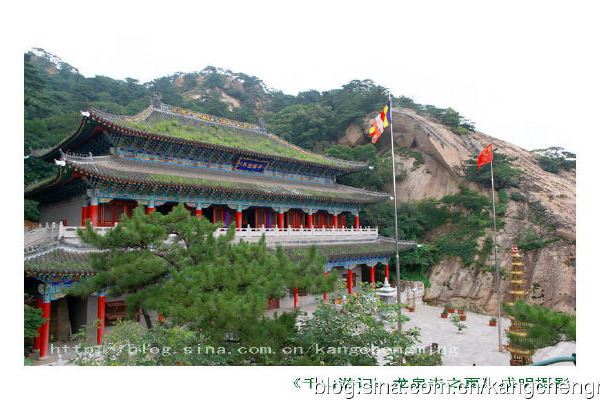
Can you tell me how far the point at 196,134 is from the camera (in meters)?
19.4

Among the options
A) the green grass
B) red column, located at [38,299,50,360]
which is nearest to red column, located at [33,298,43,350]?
red column, located at [38,299,50,360]

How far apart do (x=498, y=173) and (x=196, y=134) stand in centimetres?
2053

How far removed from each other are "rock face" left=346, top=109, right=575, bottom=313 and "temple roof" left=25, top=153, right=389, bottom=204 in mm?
7944

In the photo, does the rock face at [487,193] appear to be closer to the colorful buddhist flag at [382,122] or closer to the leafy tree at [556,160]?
the leafy tree at [556,160]

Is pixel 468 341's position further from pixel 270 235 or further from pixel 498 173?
pixel 498 173

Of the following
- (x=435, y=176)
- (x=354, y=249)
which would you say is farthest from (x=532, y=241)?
(x=354, y=249)

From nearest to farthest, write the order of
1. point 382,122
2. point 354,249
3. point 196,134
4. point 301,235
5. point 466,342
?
1. point 382,122
2. point 466,342
3. point 301,235
4. point 196,134
5. point 354,249

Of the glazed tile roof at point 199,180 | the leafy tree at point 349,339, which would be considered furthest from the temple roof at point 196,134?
the leafy tree at point 349,339

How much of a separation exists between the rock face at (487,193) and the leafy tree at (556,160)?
557 millimetres

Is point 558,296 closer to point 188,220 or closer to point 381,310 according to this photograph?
point 381,310

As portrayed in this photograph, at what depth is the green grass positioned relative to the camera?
58.5 ft

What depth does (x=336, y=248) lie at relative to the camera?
1941 cm

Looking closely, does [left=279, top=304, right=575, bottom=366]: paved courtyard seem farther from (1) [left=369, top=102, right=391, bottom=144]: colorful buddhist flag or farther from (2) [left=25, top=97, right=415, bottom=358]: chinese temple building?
(1) [left=369, top=102, right=391, bottom=144]: colorful buddhist flag

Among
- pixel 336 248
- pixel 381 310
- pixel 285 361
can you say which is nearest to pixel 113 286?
pixel 285 361
